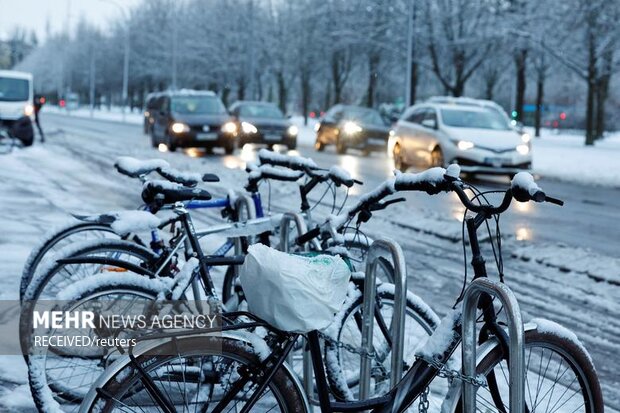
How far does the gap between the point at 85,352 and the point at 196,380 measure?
1.09 m

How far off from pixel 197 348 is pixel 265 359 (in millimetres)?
215

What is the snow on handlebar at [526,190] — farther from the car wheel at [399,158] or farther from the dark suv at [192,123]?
the dark suv at [192,123]

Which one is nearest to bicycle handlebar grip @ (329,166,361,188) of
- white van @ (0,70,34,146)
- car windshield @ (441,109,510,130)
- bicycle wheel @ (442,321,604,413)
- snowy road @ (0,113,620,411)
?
bicycle wheel @ (442,321,604,413)

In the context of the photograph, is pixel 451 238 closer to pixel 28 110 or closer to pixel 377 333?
pixel 377 333

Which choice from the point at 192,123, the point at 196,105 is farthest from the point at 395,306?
the point at 196,105

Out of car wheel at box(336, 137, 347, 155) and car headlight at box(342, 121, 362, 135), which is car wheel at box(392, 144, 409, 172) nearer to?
car headlight at box(342, 121, 362, 135)

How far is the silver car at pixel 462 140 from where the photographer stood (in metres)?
18.2

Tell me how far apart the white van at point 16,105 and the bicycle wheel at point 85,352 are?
1978 cm

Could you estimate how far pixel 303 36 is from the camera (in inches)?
2154

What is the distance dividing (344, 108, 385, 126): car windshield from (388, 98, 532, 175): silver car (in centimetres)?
Answer: 671

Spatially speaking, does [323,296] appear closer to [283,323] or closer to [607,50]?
[283,323]

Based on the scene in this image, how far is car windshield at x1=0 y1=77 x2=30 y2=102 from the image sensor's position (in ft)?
73.9

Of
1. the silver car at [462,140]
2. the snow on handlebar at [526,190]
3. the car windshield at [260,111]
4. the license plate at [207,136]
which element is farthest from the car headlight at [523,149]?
the snow on handlebar at [526,190]

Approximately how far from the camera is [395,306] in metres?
3.25
